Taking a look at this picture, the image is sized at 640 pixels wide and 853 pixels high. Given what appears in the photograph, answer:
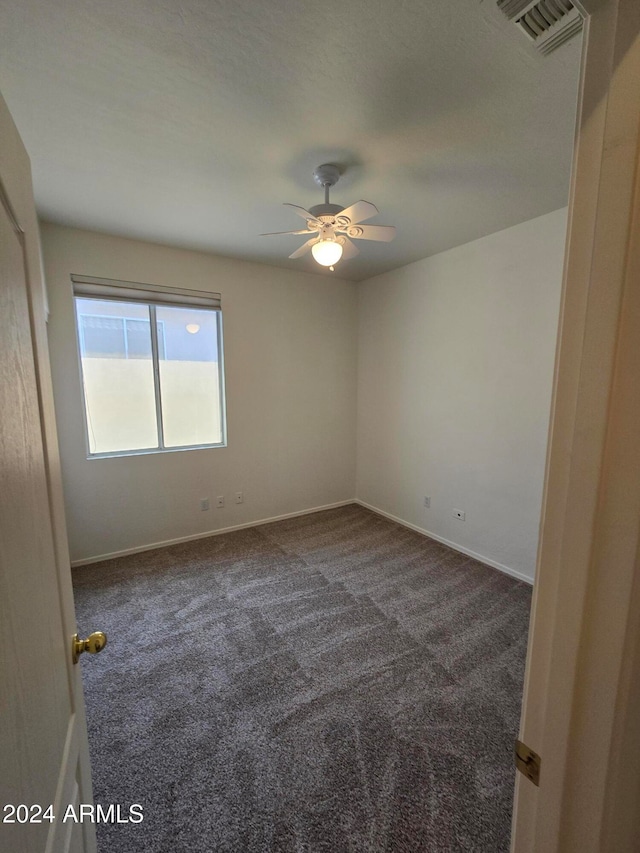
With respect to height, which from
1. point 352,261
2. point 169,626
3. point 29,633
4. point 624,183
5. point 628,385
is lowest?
point 169,626

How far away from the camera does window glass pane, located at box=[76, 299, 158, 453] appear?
114 inches

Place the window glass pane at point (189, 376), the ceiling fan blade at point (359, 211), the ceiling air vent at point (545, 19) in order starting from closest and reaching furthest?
the ceiling air vent at point (545, 19) < the ceiling fan blade at point (359, 211) < the window glass pane at point (189, 376)

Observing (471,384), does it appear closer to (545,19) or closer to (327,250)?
(327,250)

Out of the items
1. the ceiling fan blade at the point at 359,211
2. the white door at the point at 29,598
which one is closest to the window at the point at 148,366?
the ceiling fan blade at the point at 359,211

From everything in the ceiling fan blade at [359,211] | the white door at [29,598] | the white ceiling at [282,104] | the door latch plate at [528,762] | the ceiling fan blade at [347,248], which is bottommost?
the door latch plate at [528,762]

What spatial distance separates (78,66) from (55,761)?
2.07 m

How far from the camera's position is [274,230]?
2.73 metres

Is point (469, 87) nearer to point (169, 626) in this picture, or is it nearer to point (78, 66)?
point (78, 66)

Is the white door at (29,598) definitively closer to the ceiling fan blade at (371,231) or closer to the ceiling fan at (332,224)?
the ceiling fan at (332,224)

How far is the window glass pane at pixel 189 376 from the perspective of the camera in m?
3.22

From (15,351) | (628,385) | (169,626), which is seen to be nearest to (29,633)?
(15,351)

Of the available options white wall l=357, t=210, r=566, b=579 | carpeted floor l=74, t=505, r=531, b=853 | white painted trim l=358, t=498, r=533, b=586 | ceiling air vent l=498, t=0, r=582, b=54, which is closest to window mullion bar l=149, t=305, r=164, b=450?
carpeted floor l=74, t=505, r=531, b=853

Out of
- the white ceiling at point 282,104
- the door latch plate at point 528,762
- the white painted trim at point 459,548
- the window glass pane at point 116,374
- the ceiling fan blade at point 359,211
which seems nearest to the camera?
the door latch plate at point 528,762

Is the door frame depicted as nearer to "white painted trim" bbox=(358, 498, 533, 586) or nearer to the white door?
the white door
